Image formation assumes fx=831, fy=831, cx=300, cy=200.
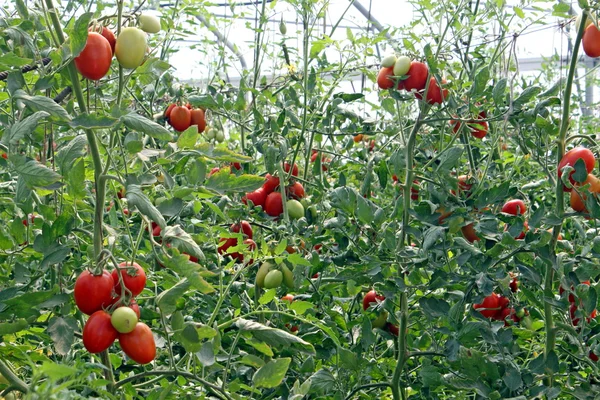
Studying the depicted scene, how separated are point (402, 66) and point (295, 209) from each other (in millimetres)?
342

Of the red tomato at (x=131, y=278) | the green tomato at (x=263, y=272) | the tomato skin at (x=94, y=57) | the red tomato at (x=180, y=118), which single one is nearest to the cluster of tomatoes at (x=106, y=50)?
the tomato skin at (x=94, y=57)

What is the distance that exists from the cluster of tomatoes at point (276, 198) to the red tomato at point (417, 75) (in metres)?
0.30

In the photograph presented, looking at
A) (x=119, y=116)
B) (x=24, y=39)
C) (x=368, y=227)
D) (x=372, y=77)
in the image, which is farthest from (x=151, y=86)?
(x=119, y=116)

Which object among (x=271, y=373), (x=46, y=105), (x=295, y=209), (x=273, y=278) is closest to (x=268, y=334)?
(x=271, y=373)

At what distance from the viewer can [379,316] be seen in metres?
1.49

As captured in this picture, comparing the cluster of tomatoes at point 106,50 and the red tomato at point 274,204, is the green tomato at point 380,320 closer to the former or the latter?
the red tomato at point 274,204

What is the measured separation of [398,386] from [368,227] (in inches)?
10.8

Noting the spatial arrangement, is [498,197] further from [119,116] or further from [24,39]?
[24,39]

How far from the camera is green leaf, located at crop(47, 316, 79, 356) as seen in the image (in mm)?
1041

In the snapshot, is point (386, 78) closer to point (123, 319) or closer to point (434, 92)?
point (434, 92)

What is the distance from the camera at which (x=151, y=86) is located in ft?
6.30

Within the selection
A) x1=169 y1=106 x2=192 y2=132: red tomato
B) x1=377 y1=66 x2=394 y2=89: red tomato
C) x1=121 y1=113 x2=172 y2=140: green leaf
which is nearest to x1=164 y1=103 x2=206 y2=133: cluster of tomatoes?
x1=169 y1=106 x2=192 y2=132: red tomato

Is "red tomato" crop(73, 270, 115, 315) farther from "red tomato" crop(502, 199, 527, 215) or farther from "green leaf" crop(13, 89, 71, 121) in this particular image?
"red tomato" crop(502, 199, 527, 215)

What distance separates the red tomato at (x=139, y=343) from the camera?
100 cm
